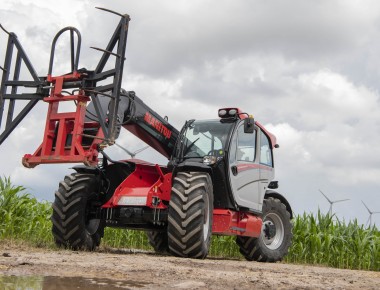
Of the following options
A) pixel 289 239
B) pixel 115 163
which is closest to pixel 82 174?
pixel 115 163

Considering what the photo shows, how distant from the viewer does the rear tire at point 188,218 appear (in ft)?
28.4

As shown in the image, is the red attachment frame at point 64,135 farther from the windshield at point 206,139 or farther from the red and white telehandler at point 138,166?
the windshield at point 206,139

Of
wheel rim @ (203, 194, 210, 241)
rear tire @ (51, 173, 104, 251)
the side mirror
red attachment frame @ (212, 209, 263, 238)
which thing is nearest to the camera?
wheel rim @ (203, 194, 210, 241)

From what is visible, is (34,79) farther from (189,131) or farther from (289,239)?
(289,239)

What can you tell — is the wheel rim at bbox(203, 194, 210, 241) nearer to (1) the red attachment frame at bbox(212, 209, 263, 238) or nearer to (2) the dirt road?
(1) the red attachment frame at bbox(212, 209, 263, 238)

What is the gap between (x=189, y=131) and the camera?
10.7m

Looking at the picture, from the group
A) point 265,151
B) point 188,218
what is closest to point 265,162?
point 265,151

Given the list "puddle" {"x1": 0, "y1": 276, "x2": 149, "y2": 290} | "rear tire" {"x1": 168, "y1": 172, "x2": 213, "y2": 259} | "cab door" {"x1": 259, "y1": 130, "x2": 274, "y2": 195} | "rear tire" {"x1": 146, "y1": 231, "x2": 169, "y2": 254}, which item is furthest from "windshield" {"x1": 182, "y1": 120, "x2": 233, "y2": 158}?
"puddle" {"x1": 0, "y1": 276, "x2": 149, "y2": 290}

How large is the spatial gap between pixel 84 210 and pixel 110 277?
4251 millimetres

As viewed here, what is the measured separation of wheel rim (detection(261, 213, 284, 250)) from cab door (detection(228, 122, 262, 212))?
641mm

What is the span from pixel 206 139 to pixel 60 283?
5741 millimetres

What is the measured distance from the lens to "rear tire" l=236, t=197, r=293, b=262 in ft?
36.5

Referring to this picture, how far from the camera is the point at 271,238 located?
1180 centimetres

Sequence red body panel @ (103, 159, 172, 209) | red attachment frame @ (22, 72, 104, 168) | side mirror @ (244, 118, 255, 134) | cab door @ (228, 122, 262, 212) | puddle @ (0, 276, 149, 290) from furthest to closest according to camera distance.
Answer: cab door @ (228, 122, 262, 212), side mirror @ (244, 118, 255, 134), red body panel @ (103, 159, 172, 209), red attachment frame @ (22, 72, 104, 168), puddle @ (0, 276, 149, 290)
